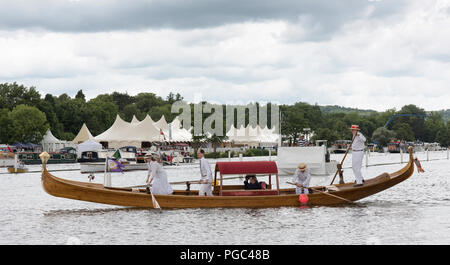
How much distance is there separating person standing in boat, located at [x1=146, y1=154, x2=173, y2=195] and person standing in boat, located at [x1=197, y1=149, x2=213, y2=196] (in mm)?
1401

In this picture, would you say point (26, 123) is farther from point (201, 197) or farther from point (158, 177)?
point (201, 197)

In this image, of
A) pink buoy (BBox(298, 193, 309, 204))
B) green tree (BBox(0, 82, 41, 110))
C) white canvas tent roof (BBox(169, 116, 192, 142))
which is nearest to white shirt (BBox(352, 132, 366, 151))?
pink buoy (BBox(298, 193, 309, 204))

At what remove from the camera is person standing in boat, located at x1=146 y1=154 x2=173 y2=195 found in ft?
84.8

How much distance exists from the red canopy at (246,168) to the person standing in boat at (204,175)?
0.78 metres

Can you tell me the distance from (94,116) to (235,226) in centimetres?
11870

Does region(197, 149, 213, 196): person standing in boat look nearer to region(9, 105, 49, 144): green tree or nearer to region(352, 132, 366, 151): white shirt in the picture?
region(352, 132, 366, 151): white shirt

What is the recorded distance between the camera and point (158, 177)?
26.1 metres

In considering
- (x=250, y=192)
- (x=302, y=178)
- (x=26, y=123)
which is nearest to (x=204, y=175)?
(x=250, y=192)

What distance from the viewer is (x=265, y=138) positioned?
15375cm

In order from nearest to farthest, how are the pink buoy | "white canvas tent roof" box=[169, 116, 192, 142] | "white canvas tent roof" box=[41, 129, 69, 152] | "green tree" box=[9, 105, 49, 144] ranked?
→ the pink buoy, "green tree" box=[9, 105, 49, 144], "white canvas tent roof" box=[169, 116, 192, 142], "white canvas tent roof" box=[41, 129, 69, 152]

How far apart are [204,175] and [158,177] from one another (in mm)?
1926

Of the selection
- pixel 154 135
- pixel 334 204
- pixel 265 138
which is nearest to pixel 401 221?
pixel 334 204

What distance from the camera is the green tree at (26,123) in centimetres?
10050
